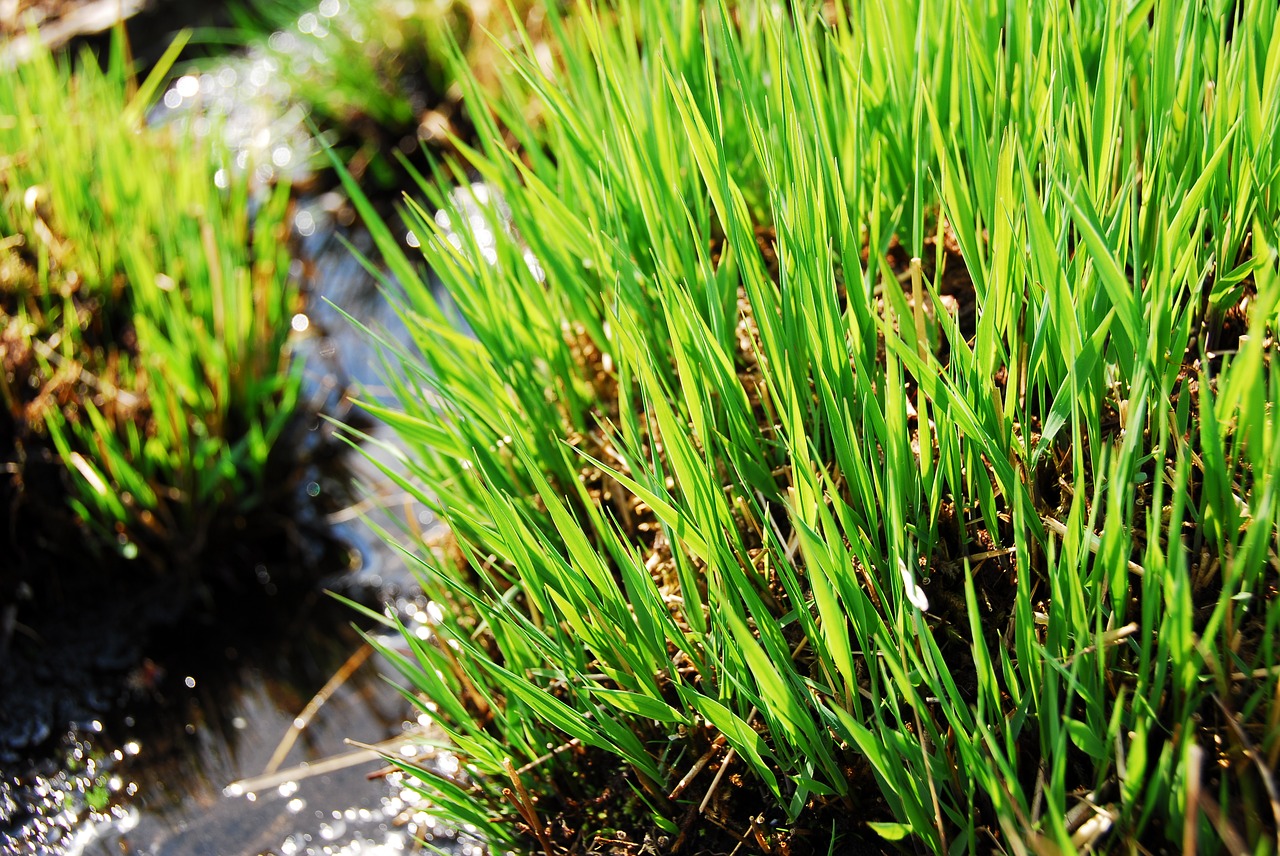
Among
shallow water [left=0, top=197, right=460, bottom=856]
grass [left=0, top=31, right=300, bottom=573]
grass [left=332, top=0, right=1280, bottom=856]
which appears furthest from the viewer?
grass [left=0, top=31, right=300, bottom=573]

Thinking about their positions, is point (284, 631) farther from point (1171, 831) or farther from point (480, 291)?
point (1171, 831)

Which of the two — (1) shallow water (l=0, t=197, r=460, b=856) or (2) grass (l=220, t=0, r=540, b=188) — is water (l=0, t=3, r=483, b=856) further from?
(2) grass (l=220, t=0, r=540, b=188)

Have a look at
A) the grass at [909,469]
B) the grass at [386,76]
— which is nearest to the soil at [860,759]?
the grass at [909,469]

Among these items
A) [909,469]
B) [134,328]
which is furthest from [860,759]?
[134,328]

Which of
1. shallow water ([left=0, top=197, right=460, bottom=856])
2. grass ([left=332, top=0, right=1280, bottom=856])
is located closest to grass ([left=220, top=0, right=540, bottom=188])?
shallow water ([left=0, top=197, right=460, bottom=856])

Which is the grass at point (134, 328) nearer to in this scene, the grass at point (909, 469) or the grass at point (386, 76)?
the grass at point (909, 469)
